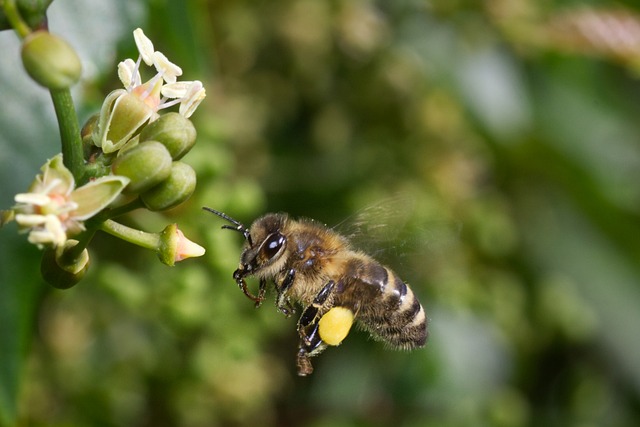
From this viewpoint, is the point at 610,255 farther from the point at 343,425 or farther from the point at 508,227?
the point at 343,425

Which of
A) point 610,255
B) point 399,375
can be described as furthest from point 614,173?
point 399,375

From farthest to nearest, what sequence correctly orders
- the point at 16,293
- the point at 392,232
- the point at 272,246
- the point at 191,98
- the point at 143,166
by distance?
the point at 392,232
the point at 272,246
the point at 16,293
the point at 191,98
the point at 143,166

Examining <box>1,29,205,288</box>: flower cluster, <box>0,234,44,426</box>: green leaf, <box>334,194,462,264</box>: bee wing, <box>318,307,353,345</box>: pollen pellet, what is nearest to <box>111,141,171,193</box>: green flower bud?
<box>1,29,205,288</box>: flower cluster

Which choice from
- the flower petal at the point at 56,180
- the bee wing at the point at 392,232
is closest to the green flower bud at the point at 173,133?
the flower petal at the point at 56,180

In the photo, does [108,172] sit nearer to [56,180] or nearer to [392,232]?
[56,180]

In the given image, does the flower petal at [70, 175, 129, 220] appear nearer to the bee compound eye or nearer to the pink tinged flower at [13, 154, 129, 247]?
the pink tinged flower at [13, 154, 129, 247]

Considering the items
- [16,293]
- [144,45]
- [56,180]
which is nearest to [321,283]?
[16,293]

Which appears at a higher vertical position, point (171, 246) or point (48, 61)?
point (48, 61)
